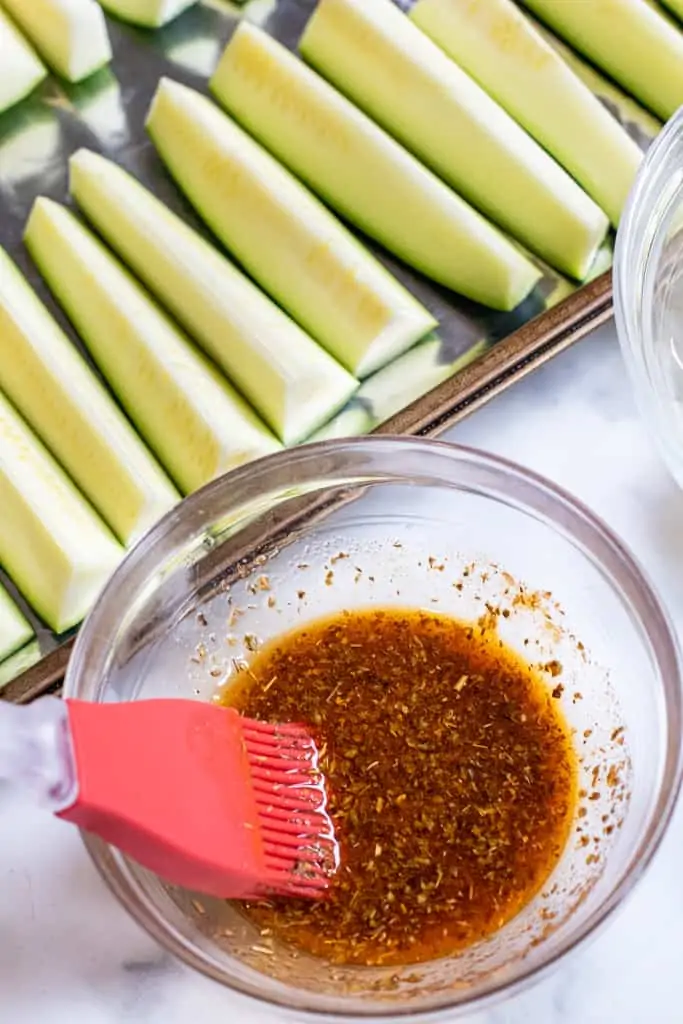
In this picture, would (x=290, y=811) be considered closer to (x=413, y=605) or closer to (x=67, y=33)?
(x=413, y=605)

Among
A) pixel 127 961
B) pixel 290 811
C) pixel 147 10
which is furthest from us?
pixel 147 10

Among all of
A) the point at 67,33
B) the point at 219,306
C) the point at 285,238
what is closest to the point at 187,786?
the point at 219,306

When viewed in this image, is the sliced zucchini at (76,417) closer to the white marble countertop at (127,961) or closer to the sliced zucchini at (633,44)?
the white marble countertop at (127,961)

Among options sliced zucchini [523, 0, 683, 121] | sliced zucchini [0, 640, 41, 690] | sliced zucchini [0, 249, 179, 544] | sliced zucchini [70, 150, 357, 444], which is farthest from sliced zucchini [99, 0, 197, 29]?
sliced zucchini [0, 640, 41, 690]

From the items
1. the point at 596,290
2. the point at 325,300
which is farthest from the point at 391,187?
Answer: the point at 596,290

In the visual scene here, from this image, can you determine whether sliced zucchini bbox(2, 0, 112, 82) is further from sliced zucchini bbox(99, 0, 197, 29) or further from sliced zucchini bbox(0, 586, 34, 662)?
sliced zucchini bbox(0, 586, 34, 662)

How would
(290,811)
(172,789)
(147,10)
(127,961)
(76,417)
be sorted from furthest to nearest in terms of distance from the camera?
(147,10) < (76,417) < (127,961) < (290,811) < (172,789)

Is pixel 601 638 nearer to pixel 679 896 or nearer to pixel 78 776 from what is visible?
pixel 679 896

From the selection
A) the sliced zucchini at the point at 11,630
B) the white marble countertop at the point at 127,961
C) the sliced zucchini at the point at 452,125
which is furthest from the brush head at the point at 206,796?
the sliced zucchini at the point at 452,125
